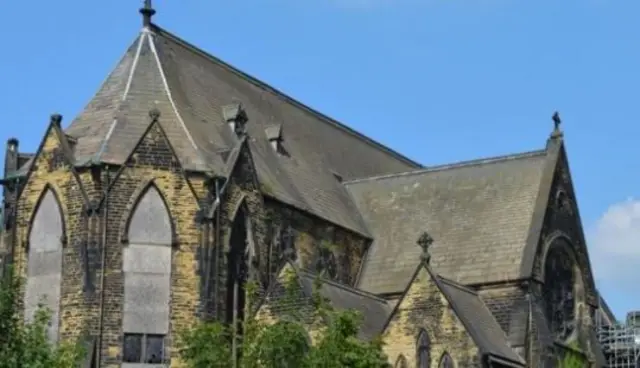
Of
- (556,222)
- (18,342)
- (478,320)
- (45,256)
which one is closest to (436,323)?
(478,320)

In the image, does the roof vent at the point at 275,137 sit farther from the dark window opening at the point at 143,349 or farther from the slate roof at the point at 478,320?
the dark window opening at the point at 143,349

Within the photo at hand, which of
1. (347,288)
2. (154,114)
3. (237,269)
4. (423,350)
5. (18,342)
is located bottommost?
(18,342)

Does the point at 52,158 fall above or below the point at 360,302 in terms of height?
above

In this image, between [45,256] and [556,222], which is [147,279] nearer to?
[45,256]

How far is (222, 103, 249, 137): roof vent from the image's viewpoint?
137 ft

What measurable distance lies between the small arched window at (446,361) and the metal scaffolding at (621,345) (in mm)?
10471

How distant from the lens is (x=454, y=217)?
45.5m

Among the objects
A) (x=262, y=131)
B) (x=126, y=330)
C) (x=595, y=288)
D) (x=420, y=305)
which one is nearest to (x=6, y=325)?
(x=126, y=330)

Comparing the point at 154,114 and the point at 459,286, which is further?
the point at 459,286

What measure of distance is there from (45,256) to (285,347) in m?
10.2

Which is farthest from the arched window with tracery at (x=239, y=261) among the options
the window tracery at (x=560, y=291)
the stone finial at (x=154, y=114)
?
the window tracery at (x=560, y=291)

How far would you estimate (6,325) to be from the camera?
26.7 meters

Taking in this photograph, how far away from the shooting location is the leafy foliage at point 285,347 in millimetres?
30141

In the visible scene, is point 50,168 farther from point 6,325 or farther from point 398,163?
point 398,163
